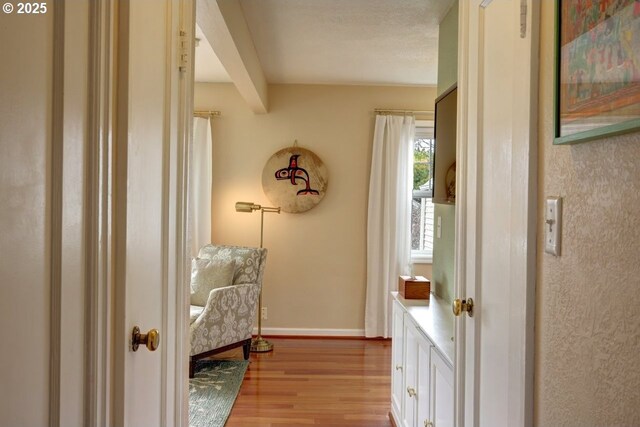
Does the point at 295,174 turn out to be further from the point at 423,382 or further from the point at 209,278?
the point at 423,382

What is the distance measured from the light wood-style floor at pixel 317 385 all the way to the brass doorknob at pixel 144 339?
189cm

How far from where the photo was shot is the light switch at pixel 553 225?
1.01m

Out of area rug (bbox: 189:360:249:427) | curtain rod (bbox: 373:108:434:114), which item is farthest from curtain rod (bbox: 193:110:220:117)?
area rug (bbox: 189:360:249:427)

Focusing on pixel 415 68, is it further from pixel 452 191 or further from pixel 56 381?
pixel 56 381

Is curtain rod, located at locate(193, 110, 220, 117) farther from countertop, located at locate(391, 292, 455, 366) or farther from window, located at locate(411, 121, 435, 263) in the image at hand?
countertop, located at locate(391, 292, 455, 366)

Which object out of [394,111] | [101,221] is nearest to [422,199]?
[394,111]

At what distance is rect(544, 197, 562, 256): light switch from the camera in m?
1.01

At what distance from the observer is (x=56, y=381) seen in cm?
87

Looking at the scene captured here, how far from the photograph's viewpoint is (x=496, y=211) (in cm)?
137

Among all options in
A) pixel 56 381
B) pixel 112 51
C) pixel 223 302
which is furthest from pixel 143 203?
pixel 223 302

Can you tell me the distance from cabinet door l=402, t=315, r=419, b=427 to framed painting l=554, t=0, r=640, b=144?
1663 mm

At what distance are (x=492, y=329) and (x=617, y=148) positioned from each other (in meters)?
0.71

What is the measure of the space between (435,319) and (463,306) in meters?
0.81

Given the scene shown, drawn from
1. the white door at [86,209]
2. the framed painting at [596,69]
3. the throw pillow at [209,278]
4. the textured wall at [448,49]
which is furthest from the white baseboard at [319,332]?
the framed painting at [596,69]
